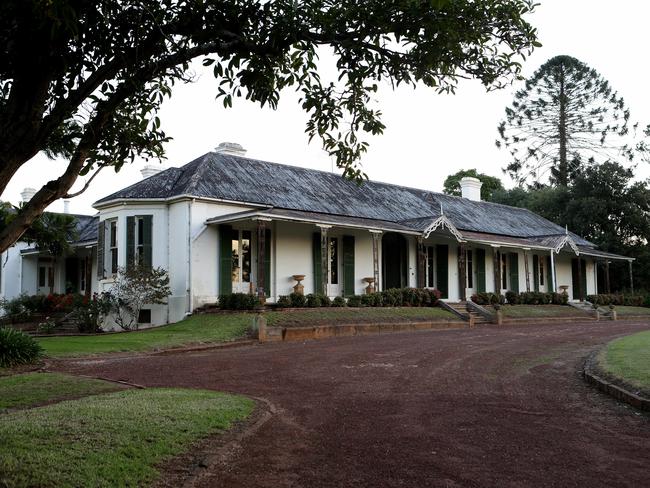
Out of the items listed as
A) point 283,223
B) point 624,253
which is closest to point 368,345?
point 283,223

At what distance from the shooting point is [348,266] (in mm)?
25484

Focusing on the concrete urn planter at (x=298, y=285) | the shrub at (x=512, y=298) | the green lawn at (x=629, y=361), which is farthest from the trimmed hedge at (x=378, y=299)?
the green lawn at (x=629, y=361)

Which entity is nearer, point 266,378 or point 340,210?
point 266,378

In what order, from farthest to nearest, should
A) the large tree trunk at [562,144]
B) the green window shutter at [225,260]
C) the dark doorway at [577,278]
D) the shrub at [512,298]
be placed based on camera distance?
the large tree trunk at [562,144]
the dark doorway at [577,278]
the shrub at [512,298]
the green window shutter at [225,260]

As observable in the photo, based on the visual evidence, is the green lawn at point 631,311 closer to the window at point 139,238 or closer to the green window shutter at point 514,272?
the green window shutter at point 514,272

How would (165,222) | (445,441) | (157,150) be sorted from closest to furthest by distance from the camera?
(445,441), (157,150), (165,222)

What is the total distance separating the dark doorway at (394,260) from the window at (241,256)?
7159mm

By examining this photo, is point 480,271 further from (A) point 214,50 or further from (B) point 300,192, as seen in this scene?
(A) point 214,50

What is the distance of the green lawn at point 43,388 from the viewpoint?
8529mm

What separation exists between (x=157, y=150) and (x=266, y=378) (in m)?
4.80

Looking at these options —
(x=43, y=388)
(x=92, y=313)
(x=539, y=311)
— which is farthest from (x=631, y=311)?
(x=43, y=388)

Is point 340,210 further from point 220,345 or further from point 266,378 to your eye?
point 266,378

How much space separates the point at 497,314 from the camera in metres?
25.6

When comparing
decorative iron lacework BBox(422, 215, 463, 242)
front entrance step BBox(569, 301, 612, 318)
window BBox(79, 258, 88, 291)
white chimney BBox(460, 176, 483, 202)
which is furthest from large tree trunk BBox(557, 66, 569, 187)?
window BBox(79, 258, 88, 291)
